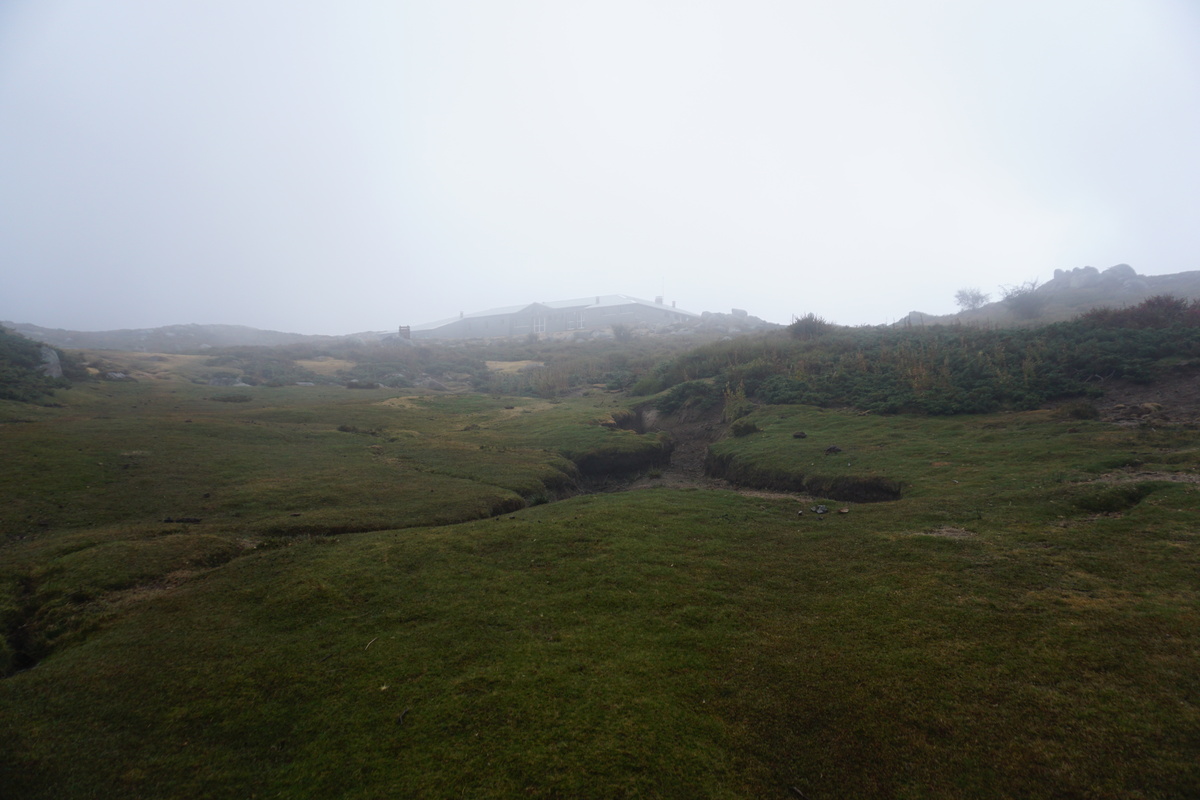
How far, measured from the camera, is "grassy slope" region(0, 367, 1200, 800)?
4176 millimetres

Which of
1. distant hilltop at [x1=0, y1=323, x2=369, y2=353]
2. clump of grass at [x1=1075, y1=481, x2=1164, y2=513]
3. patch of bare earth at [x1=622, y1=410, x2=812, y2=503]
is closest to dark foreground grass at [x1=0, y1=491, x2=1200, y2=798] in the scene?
clump of grass at [x1=1075, y1=481, x2=1164, y2=513]

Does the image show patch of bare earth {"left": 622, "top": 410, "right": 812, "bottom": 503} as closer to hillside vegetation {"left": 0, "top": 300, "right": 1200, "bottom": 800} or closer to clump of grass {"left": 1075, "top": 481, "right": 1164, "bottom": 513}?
hillside vegetation {"left": 0, "top": 300, "right": 1200, "bottom": 800}

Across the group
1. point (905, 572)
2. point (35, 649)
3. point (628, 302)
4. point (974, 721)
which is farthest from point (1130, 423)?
point (628, 302)

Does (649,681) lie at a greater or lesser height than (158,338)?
lesser

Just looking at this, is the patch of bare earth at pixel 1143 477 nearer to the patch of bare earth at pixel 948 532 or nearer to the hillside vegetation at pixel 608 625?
the hillside vegetation at pixel 608 625

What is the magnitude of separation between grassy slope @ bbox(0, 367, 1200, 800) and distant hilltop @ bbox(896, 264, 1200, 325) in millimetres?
36881

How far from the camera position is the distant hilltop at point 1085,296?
4287 cm

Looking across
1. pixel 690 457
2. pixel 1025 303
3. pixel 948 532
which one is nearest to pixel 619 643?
pixel 948 532

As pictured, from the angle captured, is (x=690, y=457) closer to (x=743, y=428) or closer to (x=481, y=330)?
(x=743, y=428)

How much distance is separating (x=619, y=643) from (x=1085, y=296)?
67.5 metres

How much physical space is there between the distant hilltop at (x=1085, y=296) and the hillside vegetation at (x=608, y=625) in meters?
35.9

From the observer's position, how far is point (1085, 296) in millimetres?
50406

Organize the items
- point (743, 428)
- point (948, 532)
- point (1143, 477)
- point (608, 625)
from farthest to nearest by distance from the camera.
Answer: point (743, 428)
point (1143, 477)
point (948, 532)
point (608, 625)

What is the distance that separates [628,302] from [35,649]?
110 meters
